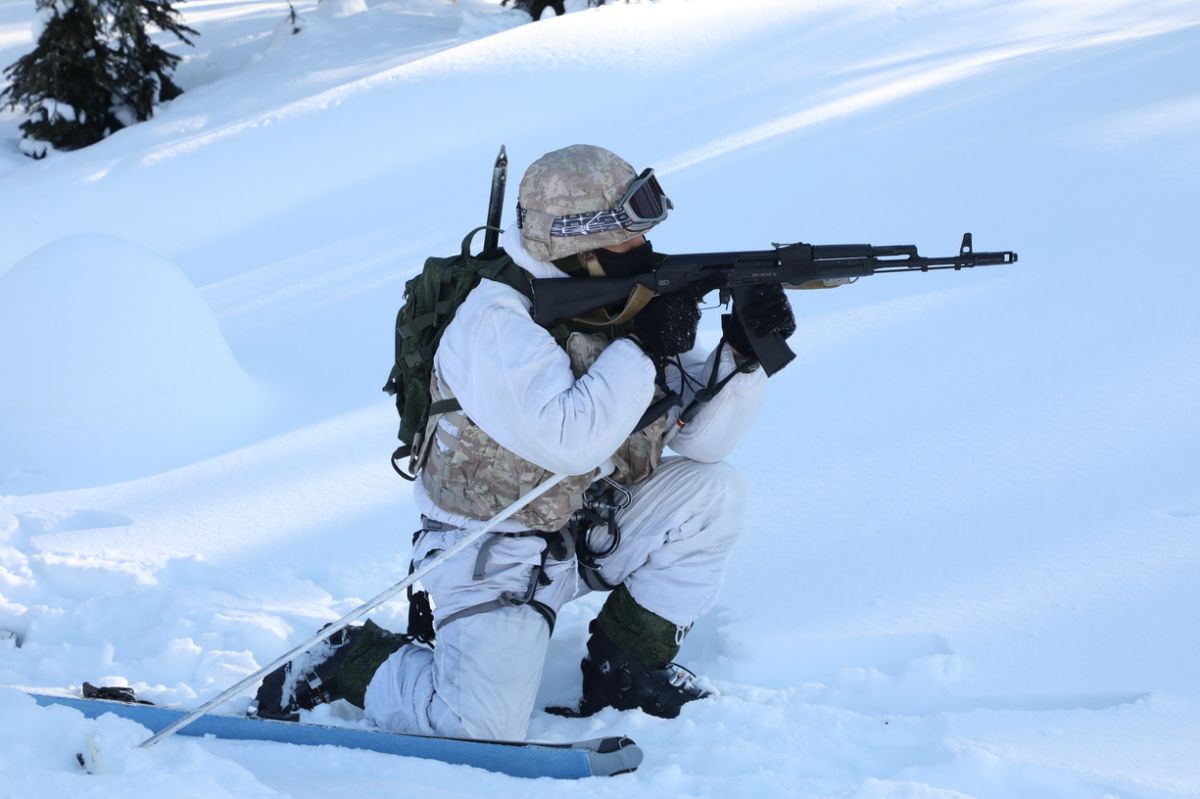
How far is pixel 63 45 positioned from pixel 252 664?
27.6 ft

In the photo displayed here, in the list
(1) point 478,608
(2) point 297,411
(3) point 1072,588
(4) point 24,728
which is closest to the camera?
(4) point 24,728

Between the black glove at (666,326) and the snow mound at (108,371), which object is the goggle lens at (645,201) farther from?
the snow mound at (108,371)

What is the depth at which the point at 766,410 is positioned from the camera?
4.27 meters

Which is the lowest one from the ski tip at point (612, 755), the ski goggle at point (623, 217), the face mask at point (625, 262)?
the ski tip at point (612, 755)

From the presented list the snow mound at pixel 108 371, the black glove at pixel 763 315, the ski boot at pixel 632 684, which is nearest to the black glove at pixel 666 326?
the black glove at pixel 763 315

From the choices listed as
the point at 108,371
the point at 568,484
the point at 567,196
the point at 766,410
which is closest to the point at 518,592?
the point at 568,484

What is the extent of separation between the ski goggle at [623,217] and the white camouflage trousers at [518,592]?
62 centimetres

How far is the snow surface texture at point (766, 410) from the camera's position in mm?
2568

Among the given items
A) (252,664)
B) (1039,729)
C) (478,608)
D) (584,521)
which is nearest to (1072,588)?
(1039,729)

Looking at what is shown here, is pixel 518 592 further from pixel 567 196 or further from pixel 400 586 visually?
A: pixel 567 196

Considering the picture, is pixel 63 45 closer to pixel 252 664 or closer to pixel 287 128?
pixel 287 128

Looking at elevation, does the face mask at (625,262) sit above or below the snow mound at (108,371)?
above

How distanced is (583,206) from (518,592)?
0.89 m

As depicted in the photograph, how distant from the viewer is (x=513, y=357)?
2.57 m
